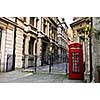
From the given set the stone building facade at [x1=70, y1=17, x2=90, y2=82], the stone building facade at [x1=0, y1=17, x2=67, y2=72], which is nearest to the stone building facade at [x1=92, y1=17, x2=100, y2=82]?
the stone building facade at [x1=70, y1=17, x2=90, y2=82]

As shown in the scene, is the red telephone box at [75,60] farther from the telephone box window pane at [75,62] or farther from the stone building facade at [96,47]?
the stone building facade at [96,47]

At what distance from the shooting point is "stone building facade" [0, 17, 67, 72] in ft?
11.1

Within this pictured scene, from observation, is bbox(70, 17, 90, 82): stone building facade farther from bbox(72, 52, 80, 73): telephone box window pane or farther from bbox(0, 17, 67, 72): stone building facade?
bbox(0, 17, 67, 72): stone building facade

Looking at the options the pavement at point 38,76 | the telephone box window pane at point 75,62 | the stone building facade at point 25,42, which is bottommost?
the pavement at point 38,76

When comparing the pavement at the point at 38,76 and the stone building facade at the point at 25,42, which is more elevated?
the stone building facade at the point at 25,42

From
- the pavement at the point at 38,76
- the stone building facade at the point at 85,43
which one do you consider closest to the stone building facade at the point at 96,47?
the stone building facade at the point at 85,43

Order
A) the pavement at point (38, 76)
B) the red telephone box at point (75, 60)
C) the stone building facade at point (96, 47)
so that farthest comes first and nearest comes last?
the red telephone box at point (75, 60)
the pavement at point (38, 76)
the stone building facade at point (96, 47)

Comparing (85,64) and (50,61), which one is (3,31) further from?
(85,64)

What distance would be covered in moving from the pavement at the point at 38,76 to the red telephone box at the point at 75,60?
14 cm

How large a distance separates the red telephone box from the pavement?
5.4 inches

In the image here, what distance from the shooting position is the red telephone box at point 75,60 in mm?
3045

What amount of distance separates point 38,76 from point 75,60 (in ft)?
2.33
